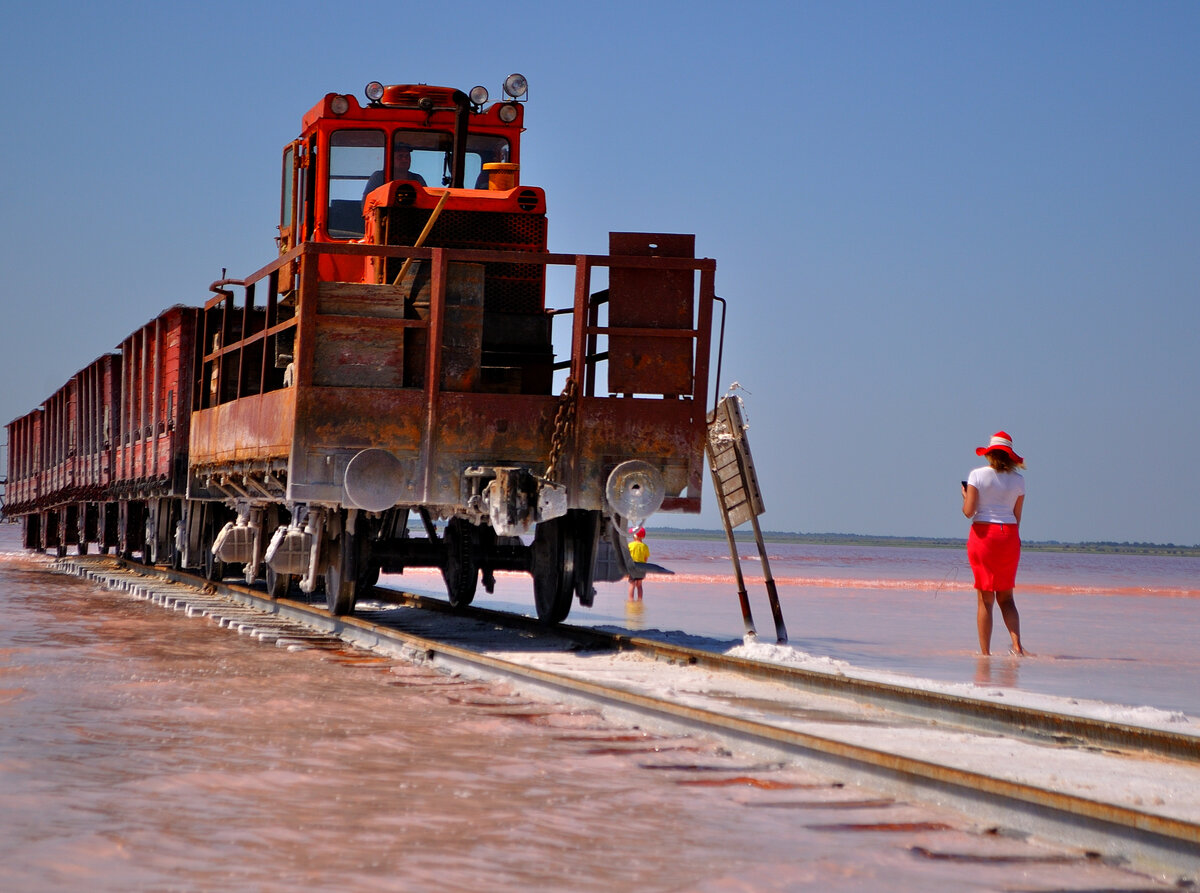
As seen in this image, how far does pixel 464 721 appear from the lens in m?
6.79

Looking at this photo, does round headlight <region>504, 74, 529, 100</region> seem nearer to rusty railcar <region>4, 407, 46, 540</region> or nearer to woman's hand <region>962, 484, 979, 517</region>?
woman's hand <region>962, 484, 979, 517</region>

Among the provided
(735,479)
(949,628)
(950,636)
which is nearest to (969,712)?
(735,479)

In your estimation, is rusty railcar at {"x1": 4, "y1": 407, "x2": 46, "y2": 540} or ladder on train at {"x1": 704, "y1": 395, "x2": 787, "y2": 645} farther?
rusty railcar at {"x1": 4, "y1": 407, "x2": 46, "y2": 540}

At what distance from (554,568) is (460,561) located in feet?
5.16

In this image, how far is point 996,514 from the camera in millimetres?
10914

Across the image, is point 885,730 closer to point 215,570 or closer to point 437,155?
point 437,155

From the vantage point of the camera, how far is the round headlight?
12.1m

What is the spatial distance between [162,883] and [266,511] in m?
9.36

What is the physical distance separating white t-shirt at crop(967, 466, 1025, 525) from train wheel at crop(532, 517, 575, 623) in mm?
3274

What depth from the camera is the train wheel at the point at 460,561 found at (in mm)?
12531

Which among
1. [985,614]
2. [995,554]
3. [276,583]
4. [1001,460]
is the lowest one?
[276,583]

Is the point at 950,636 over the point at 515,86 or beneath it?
beneath

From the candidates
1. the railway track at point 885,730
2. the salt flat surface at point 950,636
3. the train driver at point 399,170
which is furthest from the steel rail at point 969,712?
the train driver at point 399,170

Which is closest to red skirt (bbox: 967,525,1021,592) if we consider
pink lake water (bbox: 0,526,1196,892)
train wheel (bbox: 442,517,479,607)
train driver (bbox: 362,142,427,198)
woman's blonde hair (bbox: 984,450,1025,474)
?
woman's blonde hair (bbox: 984,450,1025,474)
